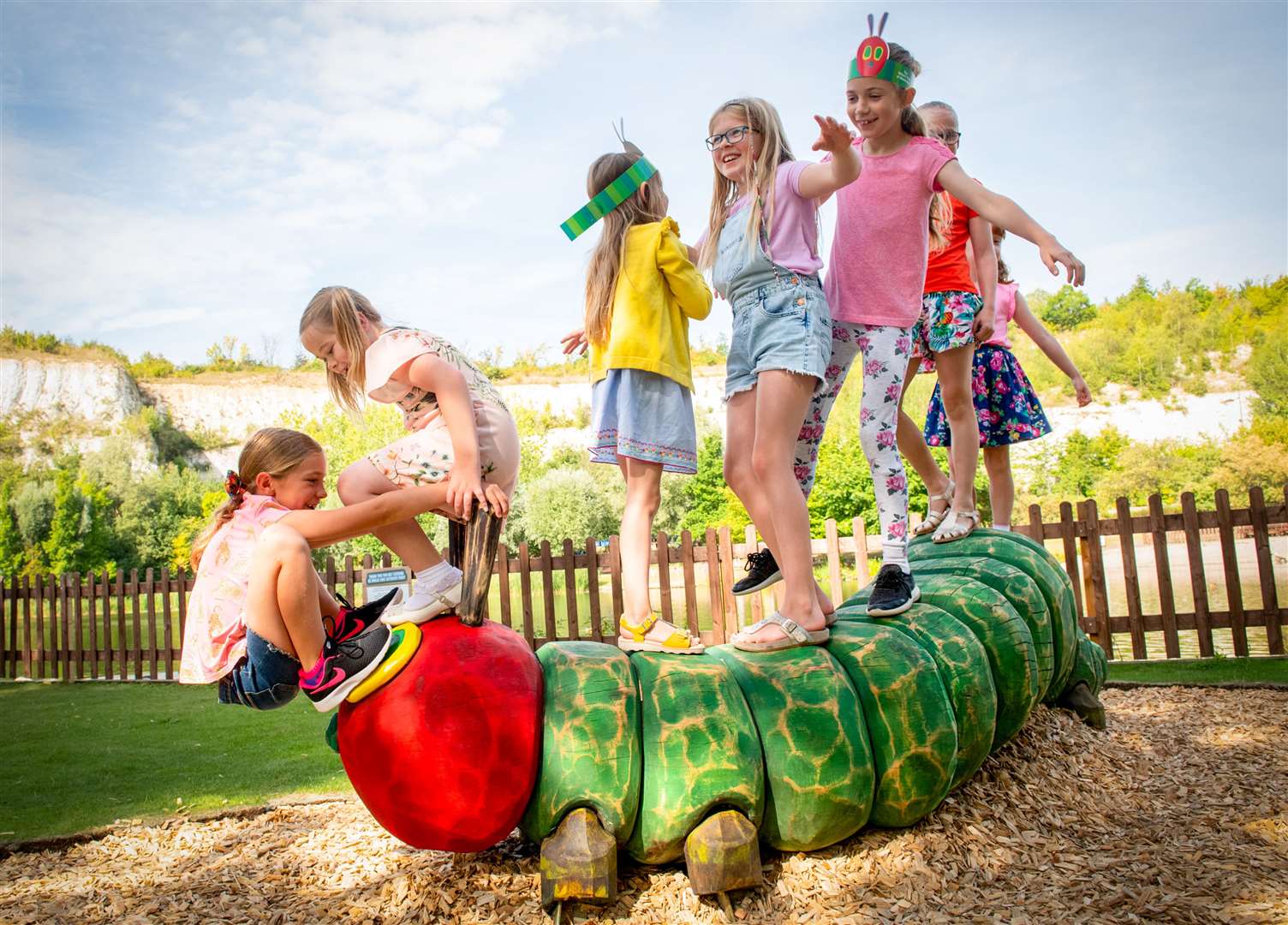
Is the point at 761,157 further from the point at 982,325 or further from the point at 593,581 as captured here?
the point at 593,581

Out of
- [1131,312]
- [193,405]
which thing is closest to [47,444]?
[193,405]

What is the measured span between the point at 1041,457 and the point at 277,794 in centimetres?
3826

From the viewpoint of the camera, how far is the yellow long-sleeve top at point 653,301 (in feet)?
11.2

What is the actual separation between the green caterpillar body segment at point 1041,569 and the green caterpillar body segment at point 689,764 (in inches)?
68.3

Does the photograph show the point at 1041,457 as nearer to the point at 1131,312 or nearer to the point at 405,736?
the point at 1131,312

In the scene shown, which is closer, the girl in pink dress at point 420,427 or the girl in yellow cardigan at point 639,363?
the girl in pink dress at point 420,427

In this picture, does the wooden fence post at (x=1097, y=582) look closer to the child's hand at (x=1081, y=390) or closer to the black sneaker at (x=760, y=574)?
the child's hand at (x=1081, y=390)

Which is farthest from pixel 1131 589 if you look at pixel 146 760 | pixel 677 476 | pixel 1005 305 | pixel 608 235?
pixel 677 476

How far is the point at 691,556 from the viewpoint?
32.7 ft

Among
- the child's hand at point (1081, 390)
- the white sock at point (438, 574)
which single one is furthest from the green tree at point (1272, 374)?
the white sock at point (438, 574)

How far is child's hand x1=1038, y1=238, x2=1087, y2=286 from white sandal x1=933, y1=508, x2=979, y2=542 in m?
1.62

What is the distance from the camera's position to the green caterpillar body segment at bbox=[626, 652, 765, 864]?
8.87 ft

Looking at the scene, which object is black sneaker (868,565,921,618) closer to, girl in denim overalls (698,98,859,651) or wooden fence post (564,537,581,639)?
girl in denim overalls (698,98,859,651)

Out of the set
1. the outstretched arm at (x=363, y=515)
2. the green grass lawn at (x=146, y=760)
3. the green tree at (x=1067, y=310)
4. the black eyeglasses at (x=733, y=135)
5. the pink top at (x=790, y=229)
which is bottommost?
the green grass lawn at (x=146, y=760)
